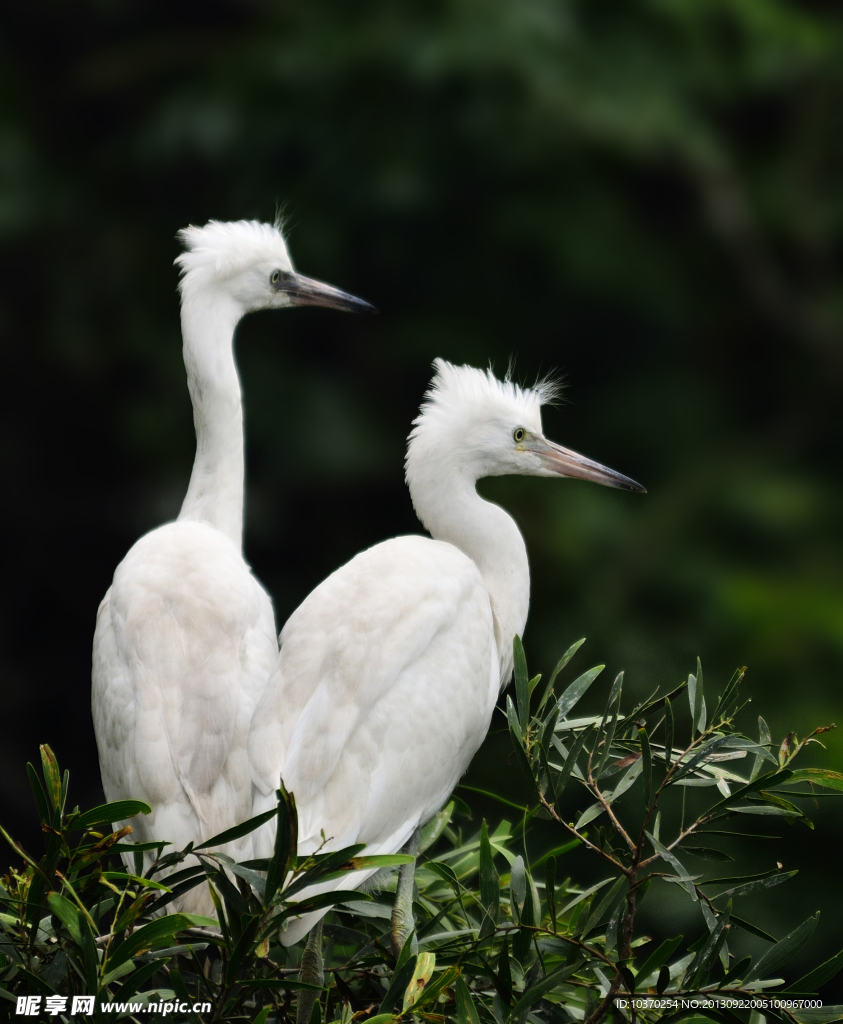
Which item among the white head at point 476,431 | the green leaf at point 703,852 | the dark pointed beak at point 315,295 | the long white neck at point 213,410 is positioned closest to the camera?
the green leaf at point 703,852

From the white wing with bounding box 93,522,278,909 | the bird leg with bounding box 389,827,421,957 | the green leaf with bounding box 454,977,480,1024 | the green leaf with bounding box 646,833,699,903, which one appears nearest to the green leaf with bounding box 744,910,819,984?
the green leaf with bounding box 646,833,699,903

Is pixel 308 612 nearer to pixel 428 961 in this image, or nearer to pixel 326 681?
pixel 326 681

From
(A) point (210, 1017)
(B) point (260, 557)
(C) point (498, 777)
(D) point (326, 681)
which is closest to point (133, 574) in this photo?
(D) point (326, 681)

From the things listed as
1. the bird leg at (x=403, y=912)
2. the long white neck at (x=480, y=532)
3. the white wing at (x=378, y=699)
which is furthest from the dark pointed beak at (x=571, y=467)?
the bird leg at (x=403, y=912)

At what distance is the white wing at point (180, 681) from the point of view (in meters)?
1.66

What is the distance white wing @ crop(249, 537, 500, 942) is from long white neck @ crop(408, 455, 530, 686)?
103 millimetres

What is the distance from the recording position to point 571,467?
211cm

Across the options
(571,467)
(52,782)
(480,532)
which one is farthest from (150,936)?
(571,467)

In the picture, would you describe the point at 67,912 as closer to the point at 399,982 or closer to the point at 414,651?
the point at 399,982

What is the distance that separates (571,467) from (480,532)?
233 mm

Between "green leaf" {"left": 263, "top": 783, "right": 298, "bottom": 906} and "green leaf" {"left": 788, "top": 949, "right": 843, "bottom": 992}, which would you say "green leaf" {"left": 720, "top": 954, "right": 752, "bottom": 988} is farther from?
"green leaf" {"left": 263, "top": 783, "right": 298, "bottom": 906}

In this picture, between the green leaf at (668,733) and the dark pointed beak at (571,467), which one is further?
the dark pointed beak at (571,467)

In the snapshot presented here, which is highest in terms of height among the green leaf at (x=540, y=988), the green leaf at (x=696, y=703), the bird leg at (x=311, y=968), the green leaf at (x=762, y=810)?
the green leaf at (x=696, y=703)

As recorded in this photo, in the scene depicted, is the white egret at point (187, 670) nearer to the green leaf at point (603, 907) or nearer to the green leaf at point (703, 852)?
the green leaf at point (603, 907)
